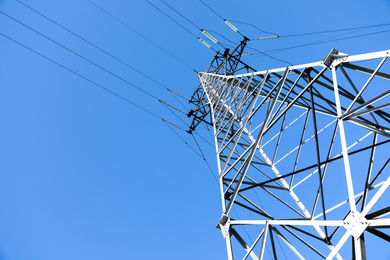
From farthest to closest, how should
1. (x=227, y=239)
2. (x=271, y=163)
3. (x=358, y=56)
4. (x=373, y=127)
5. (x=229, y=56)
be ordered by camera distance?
(x=229, y=56), (x=271, y=163), (x=373, y=127), (x=227, y=239), (x=358, y=56)

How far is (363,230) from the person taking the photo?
2604 millimetres

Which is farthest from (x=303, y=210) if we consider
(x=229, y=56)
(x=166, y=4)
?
(x=166, y=4)

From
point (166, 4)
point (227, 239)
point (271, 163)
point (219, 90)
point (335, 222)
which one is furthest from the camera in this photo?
point (166, 4)

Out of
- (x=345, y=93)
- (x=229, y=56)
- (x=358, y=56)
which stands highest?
(x=229, y=56)

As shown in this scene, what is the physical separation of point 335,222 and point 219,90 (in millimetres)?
7578

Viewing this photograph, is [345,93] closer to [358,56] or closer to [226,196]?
[358,56]

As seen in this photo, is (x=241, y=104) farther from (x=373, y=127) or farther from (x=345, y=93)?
(x=373, y=127)

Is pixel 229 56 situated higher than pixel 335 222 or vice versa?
pixel 229 56

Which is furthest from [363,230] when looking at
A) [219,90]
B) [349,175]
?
[219,90]

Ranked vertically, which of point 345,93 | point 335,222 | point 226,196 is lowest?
point 335,222

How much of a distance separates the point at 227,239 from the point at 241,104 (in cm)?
426

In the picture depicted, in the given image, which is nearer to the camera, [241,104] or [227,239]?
[227,239]

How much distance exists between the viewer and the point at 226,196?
545 centimetres

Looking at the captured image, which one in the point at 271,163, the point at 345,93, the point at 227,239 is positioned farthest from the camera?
the point at 271,163
